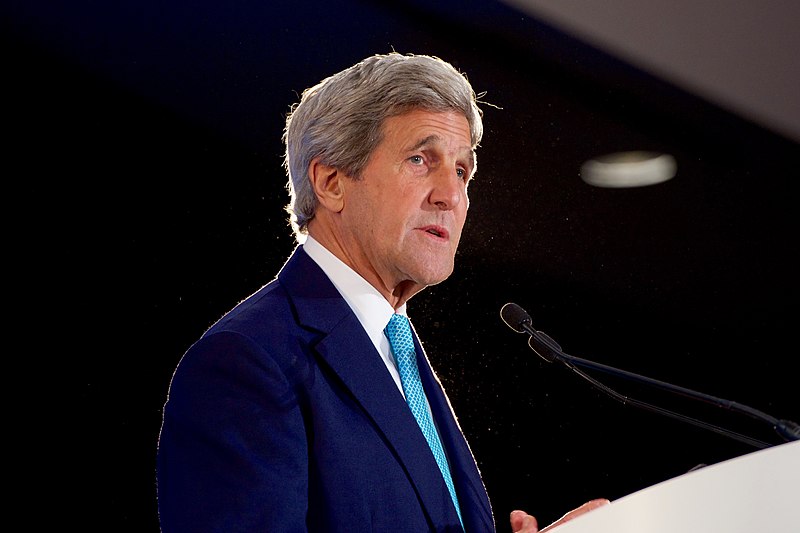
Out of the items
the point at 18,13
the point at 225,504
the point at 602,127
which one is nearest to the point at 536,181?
the point at 602,127

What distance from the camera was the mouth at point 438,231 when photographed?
1.43 meters

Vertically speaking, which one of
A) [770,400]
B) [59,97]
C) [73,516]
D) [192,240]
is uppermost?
[59,97]

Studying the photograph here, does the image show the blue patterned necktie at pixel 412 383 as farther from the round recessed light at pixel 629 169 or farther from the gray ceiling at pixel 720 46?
the gray ceiling at pixel 720 46

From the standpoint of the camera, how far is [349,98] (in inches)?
57.5

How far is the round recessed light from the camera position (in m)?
2.28

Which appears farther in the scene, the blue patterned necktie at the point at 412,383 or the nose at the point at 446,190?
the nose at the point at 446,190

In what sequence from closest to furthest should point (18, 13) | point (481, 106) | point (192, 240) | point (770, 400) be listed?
point (18, 13) < point (192, 240) < point (481, 106) < point (770, 400)

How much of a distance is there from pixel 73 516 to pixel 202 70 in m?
0.85

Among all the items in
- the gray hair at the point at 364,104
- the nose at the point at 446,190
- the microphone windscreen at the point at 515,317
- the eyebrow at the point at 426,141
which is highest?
the gray hair at the point at 364,104

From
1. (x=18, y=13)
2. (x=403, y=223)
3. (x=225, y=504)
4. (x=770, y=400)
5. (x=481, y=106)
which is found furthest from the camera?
(x=770, y=400)

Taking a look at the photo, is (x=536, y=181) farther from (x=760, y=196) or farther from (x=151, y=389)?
(x=151, y=389)

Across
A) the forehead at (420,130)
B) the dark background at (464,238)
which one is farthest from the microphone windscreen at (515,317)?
the dark background at (464,238)

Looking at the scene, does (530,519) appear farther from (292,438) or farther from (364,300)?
(364,300)

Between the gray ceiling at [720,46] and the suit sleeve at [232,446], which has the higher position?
the suit sleeve at [232,446]
